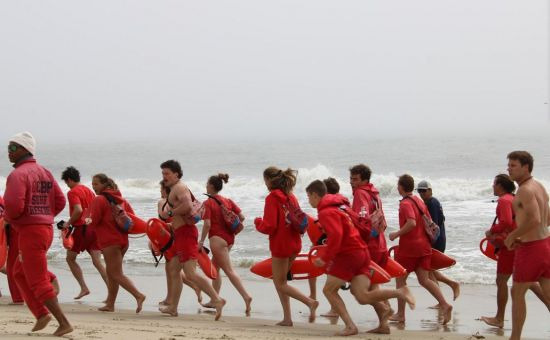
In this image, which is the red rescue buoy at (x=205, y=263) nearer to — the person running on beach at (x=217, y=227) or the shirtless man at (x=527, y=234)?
the person running on beach at (x=217, y=227)

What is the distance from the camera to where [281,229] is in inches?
373

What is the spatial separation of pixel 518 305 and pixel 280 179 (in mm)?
2870

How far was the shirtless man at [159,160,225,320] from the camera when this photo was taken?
9875mm

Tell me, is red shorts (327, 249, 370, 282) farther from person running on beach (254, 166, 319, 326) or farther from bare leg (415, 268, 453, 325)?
bare leg (415, 268, 453, 325)

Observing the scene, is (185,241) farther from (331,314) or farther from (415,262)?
(415,262)

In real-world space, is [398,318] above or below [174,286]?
below

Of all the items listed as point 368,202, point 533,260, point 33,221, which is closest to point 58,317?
point 33,221

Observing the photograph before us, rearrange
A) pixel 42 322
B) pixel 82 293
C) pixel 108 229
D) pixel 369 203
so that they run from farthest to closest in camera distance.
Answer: pixel 82 293
pixel 108 229
pixel 369 203
pixel 42 322

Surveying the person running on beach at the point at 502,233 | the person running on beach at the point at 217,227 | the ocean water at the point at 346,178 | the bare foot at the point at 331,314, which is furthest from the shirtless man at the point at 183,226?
the ocean water at the point at 346,178

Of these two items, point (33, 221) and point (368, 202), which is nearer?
point (33, 221)

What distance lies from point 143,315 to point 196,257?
3.09 feet

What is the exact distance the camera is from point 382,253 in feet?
31.7

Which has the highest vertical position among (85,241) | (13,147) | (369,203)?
(13,147)

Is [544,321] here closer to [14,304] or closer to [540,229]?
[540,229]
